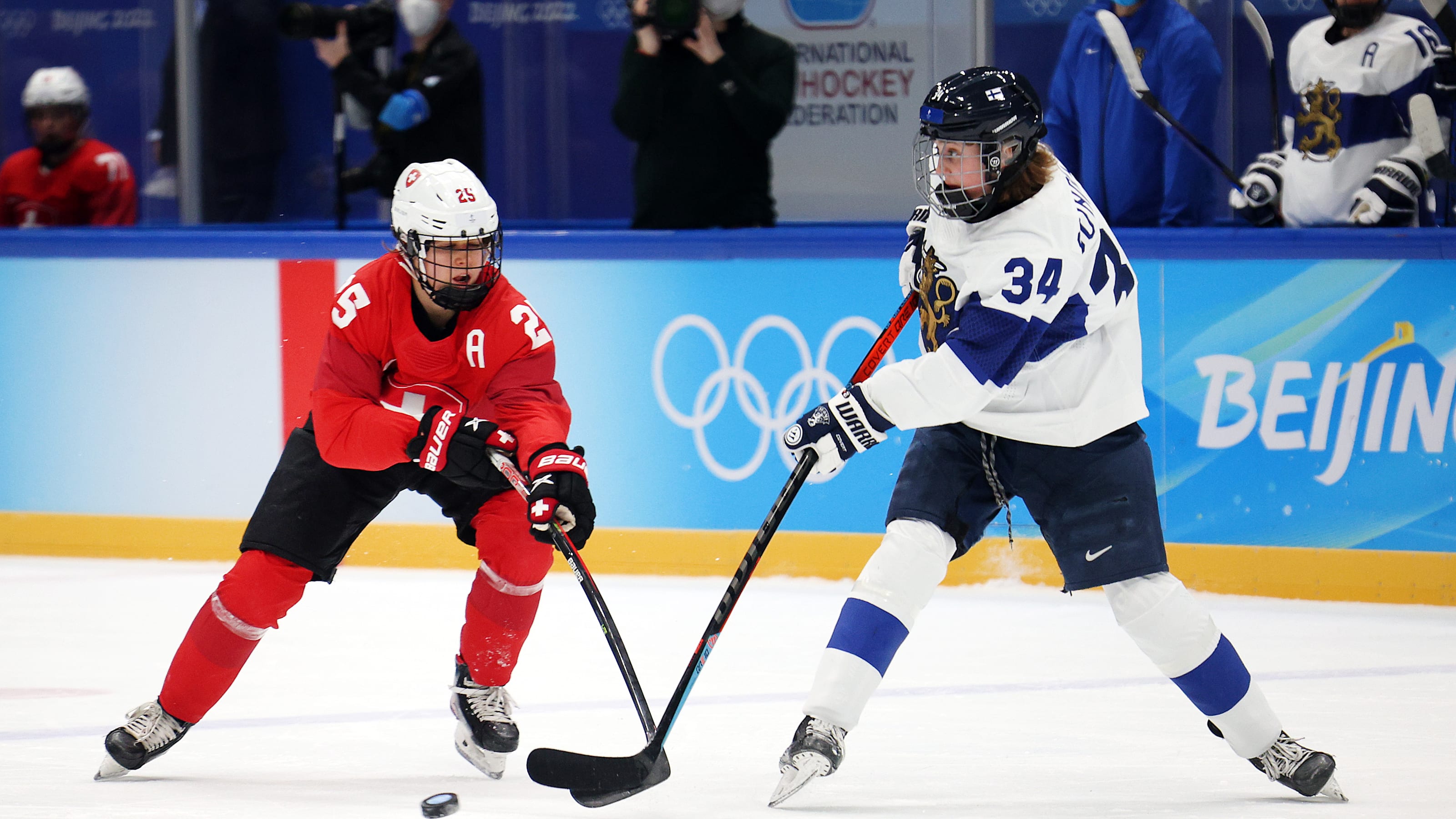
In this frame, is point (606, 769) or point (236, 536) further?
point (236, 536)

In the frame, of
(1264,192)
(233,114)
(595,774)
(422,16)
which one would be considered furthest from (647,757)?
(233,114)

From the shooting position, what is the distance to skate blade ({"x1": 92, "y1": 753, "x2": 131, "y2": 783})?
3.25m

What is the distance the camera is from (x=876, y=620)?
3.06 meters

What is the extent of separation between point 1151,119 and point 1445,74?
2.55 ft

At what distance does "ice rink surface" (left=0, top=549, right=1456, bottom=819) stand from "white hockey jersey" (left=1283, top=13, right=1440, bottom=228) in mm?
1112

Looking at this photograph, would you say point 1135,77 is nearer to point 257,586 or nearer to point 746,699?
point 746,699

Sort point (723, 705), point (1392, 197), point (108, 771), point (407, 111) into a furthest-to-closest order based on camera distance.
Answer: point (407, 111), point (1392, 197), point (723, 705), point (108, 771)

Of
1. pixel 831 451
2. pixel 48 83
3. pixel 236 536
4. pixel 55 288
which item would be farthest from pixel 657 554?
pixel 48 83

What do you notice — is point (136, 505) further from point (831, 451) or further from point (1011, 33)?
point (831, 451)

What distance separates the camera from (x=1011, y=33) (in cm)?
563

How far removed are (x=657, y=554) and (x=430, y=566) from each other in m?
0.68

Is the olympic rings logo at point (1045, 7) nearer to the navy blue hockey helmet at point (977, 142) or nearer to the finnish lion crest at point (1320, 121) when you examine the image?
the finnish lion crest at point (1320, 121)

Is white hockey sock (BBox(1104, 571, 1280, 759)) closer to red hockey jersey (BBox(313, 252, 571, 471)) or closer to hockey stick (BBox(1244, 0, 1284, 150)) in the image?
red hockey jersey (BBox(313, 252, 571, 471))

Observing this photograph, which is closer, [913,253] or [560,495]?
[560,495]
